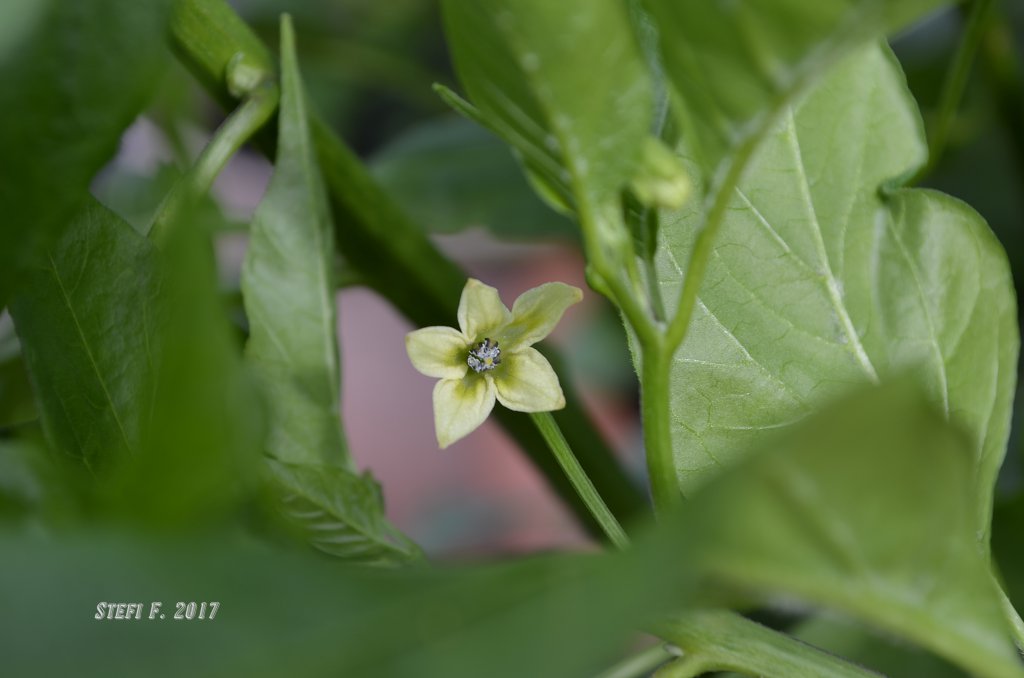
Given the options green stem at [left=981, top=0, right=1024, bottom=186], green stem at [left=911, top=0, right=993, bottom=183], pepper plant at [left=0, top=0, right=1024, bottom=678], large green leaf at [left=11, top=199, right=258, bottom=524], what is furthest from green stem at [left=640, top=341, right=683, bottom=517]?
green stem at [left=981, top=0, right=1024, bottom=186]

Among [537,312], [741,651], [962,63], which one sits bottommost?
[741,651]

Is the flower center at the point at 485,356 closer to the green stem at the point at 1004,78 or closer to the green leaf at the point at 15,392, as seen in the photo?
the green leaf at the point at 15,392

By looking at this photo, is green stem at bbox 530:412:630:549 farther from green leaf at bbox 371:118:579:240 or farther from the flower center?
green leaf at bbox 371:118:579:240

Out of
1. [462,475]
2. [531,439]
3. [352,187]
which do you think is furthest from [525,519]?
[352,187]

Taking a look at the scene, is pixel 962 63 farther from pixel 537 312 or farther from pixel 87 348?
pixel 87 348

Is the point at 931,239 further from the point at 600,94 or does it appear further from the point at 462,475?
the point at 462,475

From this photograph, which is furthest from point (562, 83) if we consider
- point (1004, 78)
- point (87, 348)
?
point (1004, 78)

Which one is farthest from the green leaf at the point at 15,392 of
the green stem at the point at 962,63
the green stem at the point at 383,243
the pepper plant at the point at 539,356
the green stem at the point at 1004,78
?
the green stem at the point at 1004,78
